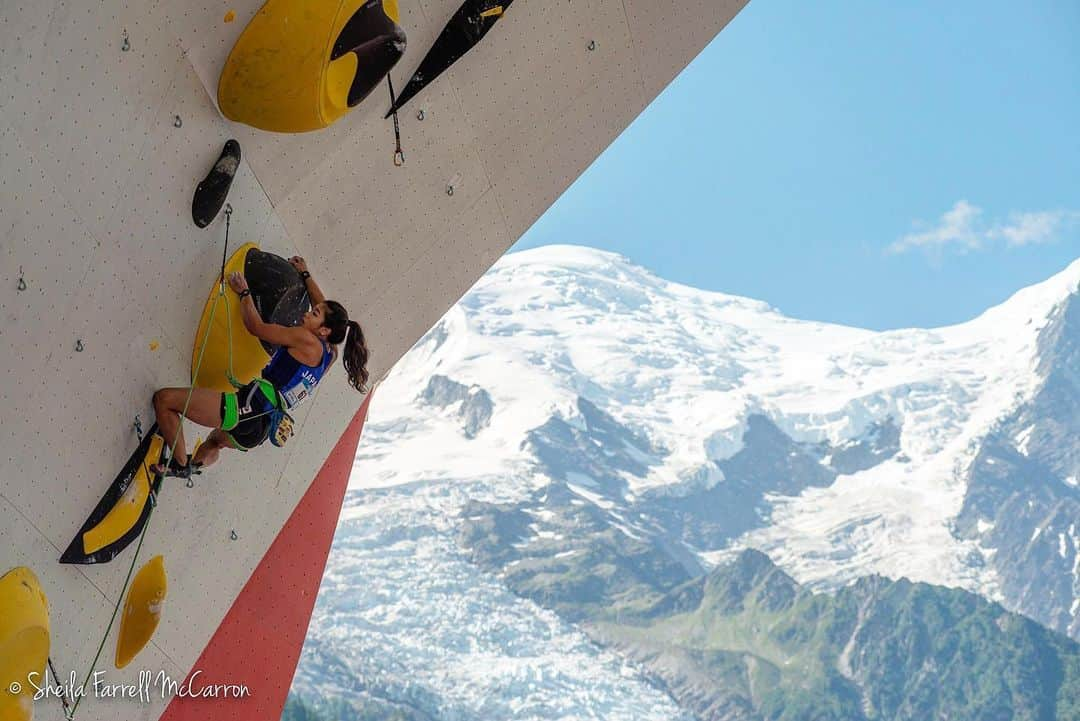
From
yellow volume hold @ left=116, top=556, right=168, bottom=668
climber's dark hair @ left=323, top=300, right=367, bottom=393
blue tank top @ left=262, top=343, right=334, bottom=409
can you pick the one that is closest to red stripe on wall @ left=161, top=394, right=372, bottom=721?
yellow volume hold @ left=116, top=556, right=168, bottom=668

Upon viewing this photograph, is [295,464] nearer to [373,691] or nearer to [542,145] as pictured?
[542,145]

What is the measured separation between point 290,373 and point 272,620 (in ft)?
10.6

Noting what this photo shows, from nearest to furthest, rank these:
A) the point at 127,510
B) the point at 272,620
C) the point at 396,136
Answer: the point at 127,510
the point at 396,136
the point at 272,620

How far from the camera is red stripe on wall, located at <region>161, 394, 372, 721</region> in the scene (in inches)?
305

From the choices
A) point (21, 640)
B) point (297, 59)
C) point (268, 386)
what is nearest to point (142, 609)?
point (21, 640)

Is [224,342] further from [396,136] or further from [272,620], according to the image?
[272,620]

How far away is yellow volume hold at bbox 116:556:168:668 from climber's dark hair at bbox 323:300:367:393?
1.60m

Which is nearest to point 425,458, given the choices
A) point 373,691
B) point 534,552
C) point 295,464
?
point 534,552

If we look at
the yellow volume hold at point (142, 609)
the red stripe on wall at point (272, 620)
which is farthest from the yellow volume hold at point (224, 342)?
the red stripe on wall at point (272, 620)

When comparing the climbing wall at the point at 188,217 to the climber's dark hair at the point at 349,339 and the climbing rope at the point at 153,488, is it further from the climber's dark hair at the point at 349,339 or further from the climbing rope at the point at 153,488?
the climber's dark hair at the point at 349,339

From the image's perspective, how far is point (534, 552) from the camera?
195 m

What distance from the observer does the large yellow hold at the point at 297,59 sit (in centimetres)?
547

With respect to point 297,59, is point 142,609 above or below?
below

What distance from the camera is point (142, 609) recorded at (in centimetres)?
649
